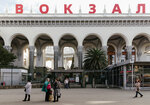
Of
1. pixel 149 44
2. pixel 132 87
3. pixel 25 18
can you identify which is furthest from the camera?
pixel 149 44

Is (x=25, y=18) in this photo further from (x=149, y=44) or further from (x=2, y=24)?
(x=149, y=44)

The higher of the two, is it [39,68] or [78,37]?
[78,37]

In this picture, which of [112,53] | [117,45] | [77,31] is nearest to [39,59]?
[77,31]

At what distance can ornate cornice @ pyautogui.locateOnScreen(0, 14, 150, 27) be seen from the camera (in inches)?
1687

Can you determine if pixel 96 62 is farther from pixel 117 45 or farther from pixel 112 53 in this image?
pixel 112 53

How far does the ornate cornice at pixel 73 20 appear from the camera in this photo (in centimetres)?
4284

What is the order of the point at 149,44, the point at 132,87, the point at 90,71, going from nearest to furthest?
1. the point at 132,87
2. the point at 90,71
3. the point at 149,44

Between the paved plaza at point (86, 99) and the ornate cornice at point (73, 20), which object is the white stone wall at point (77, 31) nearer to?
the ornate cornice at point (73, 20)

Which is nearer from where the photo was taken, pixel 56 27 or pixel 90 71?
pixel 90 71

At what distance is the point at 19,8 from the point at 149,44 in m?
33.9

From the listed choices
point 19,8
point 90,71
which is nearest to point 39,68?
point 19,8

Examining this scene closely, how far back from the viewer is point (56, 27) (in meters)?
43.4

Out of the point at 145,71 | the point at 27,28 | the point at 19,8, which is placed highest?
the point at 19,8

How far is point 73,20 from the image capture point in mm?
43031
